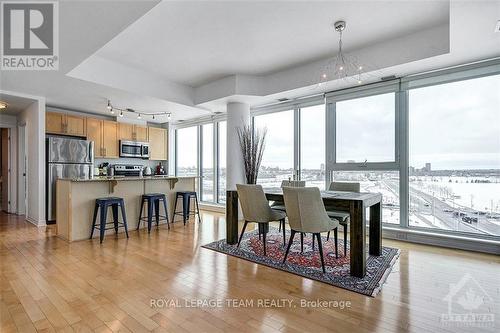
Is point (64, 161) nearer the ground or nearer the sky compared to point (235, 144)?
nearer the ground

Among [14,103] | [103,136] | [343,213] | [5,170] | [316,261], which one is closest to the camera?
[316,261]

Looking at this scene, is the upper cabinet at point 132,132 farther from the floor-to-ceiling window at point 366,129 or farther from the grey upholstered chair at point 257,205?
the floor-to-ceiling window at point 366,129

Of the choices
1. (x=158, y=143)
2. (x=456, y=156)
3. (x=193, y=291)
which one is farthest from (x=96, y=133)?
(x=456, y=156)

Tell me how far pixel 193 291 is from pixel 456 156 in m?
3.91

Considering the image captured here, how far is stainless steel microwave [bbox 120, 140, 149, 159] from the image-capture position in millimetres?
6559

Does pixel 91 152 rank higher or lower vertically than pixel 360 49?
lower

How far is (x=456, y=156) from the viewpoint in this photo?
3.70m

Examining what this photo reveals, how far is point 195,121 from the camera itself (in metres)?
7.22

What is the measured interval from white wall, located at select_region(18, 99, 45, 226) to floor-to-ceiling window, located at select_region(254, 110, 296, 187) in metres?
4.18

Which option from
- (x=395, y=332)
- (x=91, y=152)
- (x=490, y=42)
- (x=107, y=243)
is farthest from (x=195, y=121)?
(x=395, y=332)

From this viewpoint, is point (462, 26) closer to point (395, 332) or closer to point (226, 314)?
point (395, 332)

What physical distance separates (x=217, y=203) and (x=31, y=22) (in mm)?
5075

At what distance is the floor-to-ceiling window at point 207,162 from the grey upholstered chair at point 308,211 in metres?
4.37

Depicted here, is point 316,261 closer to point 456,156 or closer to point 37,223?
point 456,156
